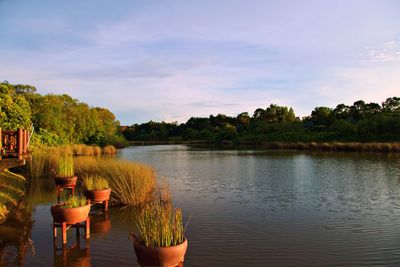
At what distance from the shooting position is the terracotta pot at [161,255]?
5391 mm

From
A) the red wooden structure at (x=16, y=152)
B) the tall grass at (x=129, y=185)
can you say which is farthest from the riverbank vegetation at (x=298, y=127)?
the red wooden structure at (x=16, y=152)

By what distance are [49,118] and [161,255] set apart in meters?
38.0

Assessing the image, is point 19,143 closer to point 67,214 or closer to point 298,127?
point 67,214

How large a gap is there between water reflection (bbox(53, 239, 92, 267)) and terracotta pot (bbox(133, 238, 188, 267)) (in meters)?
2.19

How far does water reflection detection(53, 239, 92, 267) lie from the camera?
7.10m

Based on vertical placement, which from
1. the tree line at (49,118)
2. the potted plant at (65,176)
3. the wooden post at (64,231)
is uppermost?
the tree line at (49,118)

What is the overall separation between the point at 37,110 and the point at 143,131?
95812 millimetres

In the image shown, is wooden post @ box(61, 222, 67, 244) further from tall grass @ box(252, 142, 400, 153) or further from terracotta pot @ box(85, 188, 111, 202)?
tall grass @ box(252, 142, 400, 153)

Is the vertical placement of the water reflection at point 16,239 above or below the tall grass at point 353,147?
below

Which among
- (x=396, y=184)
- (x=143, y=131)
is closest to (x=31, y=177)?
(x=396, y=184)

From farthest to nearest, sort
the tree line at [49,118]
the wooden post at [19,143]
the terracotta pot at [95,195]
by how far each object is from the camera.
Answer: the tree line at [49,118]
the terracotta pot at [95,195]
the wooden post at [19,143]

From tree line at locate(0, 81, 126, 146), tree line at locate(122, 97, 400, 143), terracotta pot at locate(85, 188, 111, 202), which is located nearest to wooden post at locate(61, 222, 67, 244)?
terracotta pot at locate(85, 188, 111, 202)

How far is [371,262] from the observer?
7.43 meters

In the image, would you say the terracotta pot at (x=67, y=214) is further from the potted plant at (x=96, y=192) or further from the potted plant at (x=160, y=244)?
the potted plant at (x=160, y=244)
